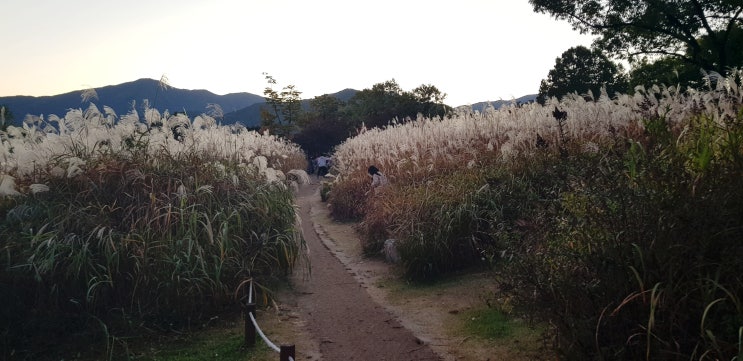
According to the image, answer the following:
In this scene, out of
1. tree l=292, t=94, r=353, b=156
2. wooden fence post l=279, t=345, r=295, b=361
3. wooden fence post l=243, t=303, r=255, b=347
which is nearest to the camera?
wooden fence post l=279, t=345, r=295, b=361

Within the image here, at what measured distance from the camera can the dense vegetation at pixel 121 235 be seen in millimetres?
5230

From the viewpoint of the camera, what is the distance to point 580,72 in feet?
110

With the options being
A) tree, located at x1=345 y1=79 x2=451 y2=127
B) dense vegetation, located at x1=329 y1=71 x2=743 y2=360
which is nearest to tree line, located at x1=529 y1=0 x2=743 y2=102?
dense vegetation, located at x1=329 y1=71 x2=743 y2=360

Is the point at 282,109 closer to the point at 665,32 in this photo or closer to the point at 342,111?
the point at 342,111

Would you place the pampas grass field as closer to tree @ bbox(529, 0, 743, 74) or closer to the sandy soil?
the sandy soil

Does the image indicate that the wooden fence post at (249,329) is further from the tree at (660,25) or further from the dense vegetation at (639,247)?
the tree at (660,25)

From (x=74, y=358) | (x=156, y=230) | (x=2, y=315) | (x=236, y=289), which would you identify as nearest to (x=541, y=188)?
(x=236, y=289)

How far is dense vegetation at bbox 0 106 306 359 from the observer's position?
206 inches

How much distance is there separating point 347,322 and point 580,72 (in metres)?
32.2

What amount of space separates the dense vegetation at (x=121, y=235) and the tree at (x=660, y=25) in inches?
690

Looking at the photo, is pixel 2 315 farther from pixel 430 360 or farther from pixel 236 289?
pixel 430 360

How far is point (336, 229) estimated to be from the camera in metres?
12.4

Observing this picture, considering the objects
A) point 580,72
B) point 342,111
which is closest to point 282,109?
point 342,111

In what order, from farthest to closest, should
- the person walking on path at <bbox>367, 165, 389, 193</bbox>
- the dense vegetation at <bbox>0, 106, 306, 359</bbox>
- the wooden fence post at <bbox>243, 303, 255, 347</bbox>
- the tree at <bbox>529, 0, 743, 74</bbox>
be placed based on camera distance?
1. the tree at <bbox>529, 0, 743, 74</bbox>
2. the person walking on path at <bbox>367, 165, 389, 193</bbox>
3. the dense vegetation at <bbox>0, 106, 306, 359</bbox>
4. the wooden fence post at <bbox>243, 303, 255, 347</bbox>
